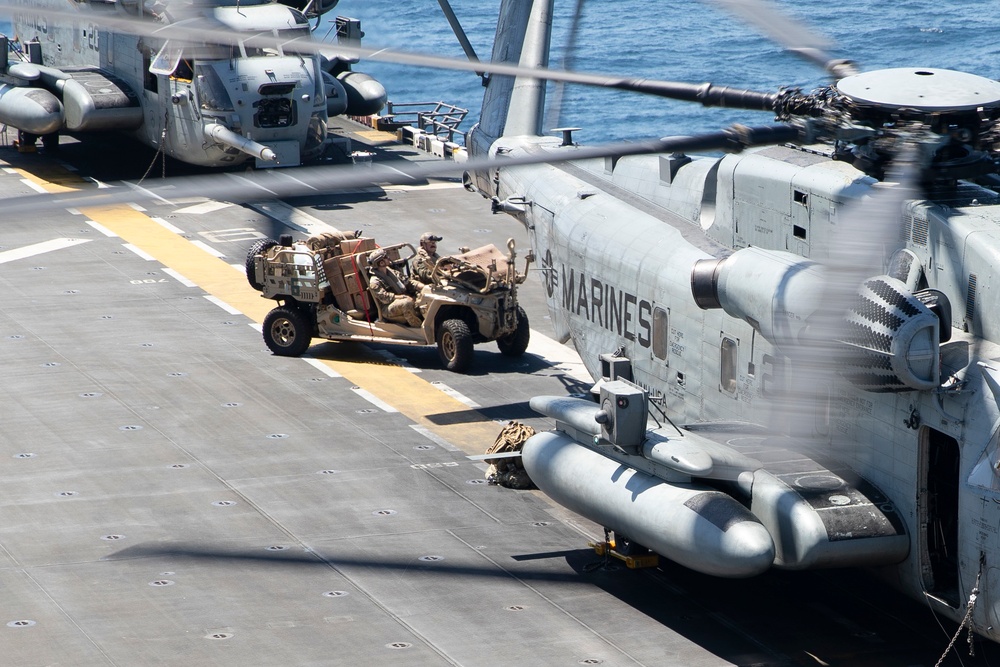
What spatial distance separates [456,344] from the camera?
71.6ft

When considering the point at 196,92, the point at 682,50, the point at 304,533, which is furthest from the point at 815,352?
the point at 682,50

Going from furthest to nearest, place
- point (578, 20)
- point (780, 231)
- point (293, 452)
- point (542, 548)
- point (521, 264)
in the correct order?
point (521, 264), point (293, 452), point (578, 20), point (542, 548), point (780, 231)

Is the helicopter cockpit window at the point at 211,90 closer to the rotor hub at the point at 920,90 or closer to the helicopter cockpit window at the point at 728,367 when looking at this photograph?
the helicopter cockpit window at the point at 728,367

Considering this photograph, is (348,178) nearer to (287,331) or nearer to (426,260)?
(426,260)

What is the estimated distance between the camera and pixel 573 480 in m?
15.1

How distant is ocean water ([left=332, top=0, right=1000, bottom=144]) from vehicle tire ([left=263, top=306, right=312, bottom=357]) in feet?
90.3

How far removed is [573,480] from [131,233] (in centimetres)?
1723

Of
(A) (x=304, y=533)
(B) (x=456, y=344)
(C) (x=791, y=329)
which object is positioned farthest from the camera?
(B) (x=456, y=344)

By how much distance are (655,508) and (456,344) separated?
8251mm

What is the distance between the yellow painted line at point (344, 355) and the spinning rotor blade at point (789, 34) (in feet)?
24.9

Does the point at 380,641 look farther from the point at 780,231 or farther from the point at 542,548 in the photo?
the point at 780,231

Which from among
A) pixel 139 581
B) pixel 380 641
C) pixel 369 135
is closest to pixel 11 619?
pixel 139 581

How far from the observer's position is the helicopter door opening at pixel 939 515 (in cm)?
1309

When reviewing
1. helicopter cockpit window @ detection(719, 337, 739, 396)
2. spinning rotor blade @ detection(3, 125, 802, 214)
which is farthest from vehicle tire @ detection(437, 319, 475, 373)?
spinning rotor blade @ detection(3, 125, 802, 214)
